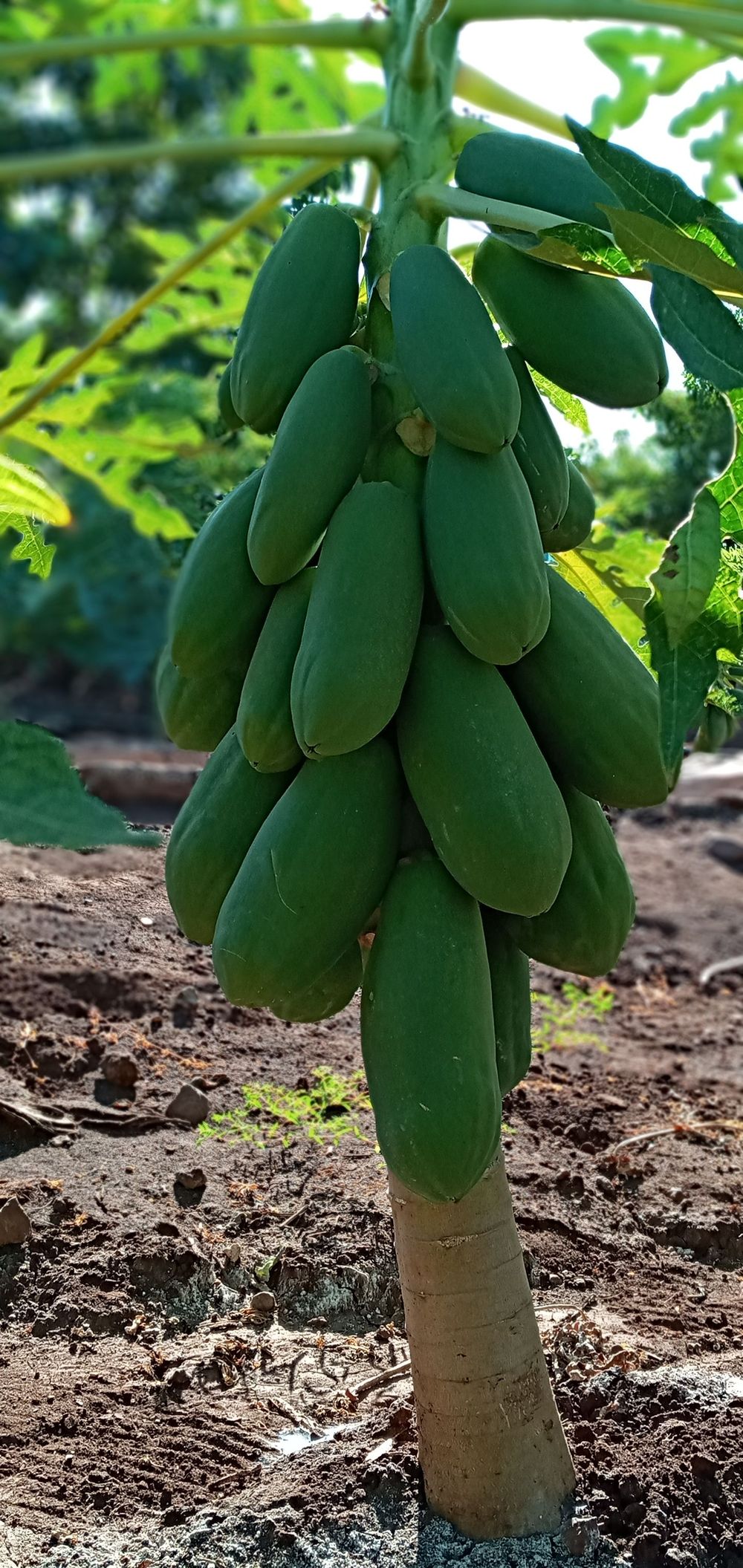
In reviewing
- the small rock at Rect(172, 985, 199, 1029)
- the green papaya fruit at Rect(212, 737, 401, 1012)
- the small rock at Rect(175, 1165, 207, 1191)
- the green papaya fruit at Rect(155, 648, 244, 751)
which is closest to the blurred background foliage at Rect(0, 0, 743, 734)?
the green papaya fruit at Rect(155, 648, 244, 751)

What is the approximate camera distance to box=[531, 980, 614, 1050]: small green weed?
2609 millimetres

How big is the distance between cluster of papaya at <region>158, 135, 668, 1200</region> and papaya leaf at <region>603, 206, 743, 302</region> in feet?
0.39

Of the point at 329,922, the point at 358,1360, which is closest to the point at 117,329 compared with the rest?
the point at 329,922

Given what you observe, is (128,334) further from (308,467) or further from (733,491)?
(733,491)

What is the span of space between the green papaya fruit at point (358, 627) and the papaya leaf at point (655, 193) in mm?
316

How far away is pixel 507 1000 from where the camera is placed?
133cm

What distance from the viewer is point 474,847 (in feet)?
3.85

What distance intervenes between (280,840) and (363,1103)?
1022 millimetres

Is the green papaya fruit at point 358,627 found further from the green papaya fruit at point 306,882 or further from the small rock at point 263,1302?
the small rock at point 263,1302

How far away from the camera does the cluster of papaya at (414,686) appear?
1.17 metres

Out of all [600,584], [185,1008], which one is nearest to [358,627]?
[600,584]

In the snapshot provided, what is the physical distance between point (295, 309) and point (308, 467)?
0.18m

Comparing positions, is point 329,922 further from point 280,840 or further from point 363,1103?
point 363,1103

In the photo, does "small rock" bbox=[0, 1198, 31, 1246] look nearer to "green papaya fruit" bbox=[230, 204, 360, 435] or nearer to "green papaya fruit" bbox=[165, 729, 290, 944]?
"green papaya fruit" bbox=[165, 729, 290, 944]
